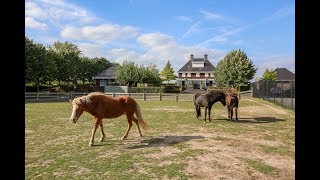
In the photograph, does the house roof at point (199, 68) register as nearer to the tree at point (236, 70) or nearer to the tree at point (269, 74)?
the tree at point (269, 74)

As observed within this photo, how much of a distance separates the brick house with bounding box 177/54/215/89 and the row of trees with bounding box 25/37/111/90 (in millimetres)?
24869

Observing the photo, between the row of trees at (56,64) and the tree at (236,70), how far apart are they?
31.7m

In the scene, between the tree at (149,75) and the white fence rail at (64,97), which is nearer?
the white fence rail at (64,97)

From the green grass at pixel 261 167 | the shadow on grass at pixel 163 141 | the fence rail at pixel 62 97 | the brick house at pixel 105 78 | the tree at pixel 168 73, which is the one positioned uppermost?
the tree at pixel 168 73

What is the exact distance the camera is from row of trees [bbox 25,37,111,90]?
128 feet

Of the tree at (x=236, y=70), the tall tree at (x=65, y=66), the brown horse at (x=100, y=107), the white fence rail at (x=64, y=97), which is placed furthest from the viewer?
the tree at (x=236, y=70)

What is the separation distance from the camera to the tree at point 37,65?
125 feet

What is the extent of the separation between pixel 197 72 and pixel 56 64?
45379 millimetres

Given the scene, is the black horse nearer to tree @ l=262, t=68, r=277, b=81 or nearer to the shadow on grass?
the shadow on grass

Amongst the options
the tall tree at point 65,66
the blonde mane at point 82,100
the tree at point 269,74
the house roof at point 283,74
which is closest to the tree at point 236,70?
the tree at point 269,74

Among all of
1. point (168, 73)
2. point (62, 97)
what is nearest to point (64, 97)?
point (62, 97)
